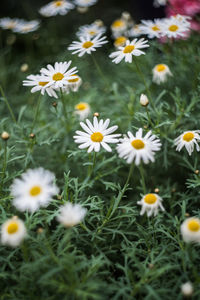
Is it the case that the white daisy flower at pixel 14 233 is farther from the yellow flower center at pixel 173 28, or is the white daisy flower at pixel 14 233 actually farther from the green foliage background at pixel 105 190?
the yellow flower center at pixel 173 28

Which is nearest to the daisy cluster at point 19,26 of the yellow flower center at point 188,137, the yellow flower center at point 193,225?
the yellow flower center at point 188,137

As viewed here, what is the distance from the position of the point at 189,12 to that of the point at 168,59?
0.49m

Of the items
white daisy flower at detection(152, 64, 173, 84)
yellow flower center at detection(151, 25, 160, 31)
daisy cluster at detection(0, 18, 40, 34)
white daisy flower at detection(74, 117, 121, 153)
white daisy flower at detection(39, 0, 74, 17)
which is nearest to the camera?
white daisy flower at detection(74, 117, 121, 153)

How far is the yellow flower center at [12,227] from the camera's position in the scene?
1.05m

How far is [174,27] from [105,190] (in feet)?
3.44

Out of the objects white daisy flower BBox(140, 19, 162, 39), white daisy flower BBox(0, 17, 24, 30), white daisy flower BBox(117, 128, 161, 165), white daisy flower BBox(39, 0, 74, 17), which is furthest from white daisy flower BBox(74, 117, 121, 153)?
white daisy flower BBox(0, 17, 24, 30)

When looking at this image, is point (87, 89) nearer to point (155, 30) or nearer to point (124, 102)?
point (124, 102)

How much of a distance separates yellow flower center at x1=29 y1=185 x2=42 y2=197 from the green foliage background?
0.13 m

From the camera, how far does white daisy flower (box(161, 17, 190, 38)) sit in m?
1.78

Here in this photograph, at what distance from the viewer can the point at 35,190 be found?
3.49 ft

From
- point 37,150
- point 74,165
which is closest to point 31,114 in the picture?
point 37,150

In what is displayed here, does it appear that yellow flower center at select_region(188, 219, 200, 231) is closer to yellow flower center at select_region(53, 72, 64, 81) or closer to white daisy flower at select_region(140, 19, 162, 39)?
yellow flower center at select_region(53, 72, 64, 81)

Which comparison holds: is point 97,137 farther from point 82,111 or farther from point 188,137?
point 82,111

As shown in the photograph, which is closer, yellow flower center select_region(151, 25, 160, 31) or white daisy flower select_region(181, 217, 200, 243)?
white daisy flower select_region(181, 217, 200, 243)
